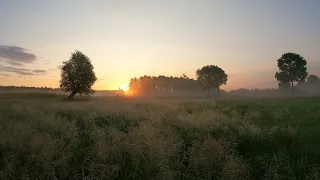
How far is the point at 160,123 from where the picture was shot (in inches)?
635

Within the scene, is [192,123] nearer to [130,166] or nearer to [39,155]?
[130,166]

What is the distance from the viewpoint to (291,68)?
9544cm

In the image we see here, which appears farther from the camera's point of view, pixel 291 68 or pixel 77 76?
pixel 291 68

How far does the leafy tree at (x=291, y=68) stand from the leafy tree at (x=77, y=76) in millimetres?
63225

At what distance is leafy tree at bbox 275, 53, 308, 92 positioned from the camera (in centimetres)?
9512

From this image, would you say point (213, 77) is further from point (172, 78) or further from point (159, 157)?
point (159, 157)

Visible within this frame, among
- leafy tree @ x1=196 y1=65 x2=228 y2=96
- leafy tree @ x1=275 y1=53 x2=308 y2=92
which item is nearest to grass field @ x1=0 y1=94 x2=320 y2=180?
leafy tree @ x1=275 y1=53 x2=308 y2=92

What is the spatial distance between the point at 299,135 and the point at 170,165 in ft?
22.8

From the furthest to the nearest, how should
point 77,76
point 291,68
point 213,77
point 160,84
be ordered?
point 160,84
point 213,77
point 291,68
point 77,76

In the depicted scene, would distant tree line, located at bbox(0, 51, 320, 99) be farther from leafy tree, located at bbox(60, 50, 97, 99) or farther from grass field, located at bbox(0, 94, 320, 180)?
grass field, located at bbox(0, 94, 320, 180)

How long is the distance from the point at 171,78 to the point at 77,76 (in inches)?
4858

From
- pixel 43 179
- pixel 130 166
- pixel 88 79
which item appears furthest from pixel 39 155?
pixel 88 79

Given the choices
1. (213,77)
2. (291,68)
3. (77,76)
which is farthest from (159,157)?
(213,77)

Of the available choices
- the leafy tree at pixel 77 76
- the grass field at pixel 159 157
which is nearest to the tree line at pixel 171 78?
the leafy tree at pixel 77 76
